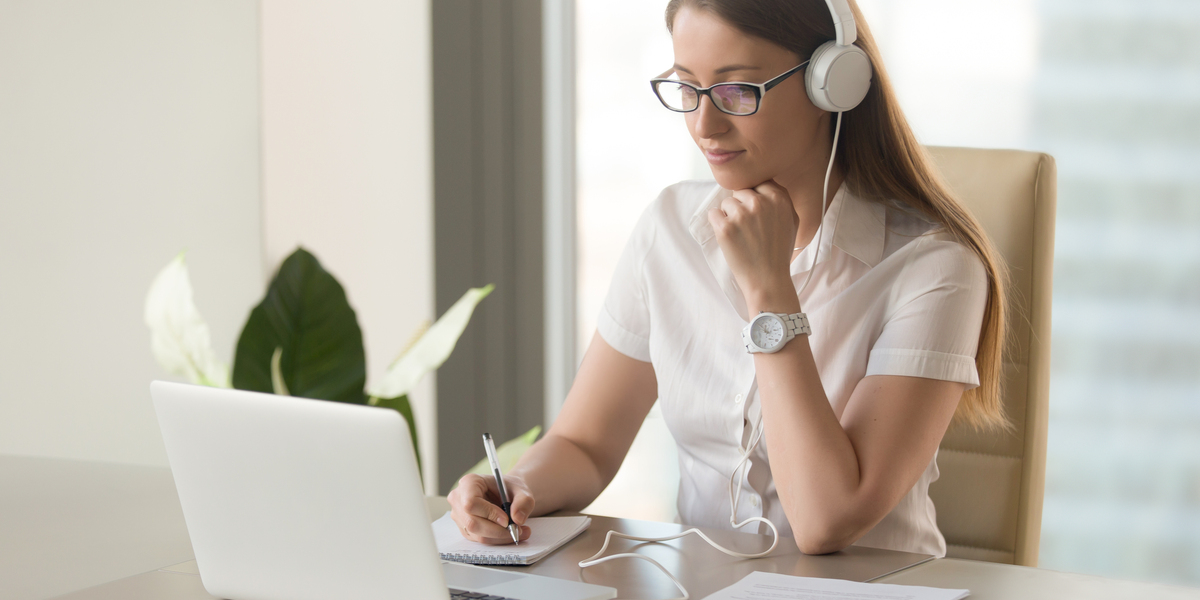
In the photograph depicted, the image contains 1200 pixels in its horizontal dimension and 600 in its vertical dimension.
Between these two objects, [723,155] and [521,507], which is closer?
[521,507]

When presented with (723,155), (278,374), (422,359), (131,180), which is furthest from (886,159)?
(131,180)

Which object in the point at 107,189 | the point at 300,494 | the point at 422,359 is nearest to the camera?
the point at 300,494

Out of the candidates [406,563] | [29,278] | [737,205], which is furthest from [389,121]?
[406,563]

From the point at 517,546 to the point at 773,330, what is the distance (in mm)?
368

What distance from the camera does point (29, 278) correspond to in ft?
6.50

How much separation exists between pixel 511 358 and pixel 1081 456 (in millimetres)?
1366

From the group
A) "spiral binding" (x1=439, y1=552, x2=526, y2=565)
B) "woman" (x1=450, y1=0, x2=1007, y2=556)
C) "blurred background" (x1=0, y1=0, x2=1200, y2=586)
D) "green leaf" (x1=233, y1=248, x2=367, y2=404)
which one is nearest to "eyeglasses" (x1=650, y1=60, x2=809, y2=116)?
"woman" (x1=450, y1=0, x2=1007, y2=556)

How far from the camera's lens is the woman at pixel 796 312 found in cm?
106

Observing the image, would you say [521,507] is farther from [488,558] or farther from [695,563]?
[695,563]

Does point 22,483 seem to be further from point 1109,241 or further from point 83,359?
point 1109,241

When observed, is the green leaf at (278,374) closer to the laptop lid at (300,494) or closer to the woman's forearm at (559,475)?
the woman's forearm at (559,475)

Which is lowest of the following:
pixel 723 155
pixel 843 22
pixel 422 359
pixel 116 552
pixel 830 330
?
pixel 116 552

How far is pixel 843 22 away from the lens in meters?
1.13

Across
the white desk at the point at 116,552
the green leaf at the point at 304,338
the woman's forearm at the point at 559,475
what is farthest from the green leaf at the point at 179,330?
the woman's forearm at the point at 559,475
